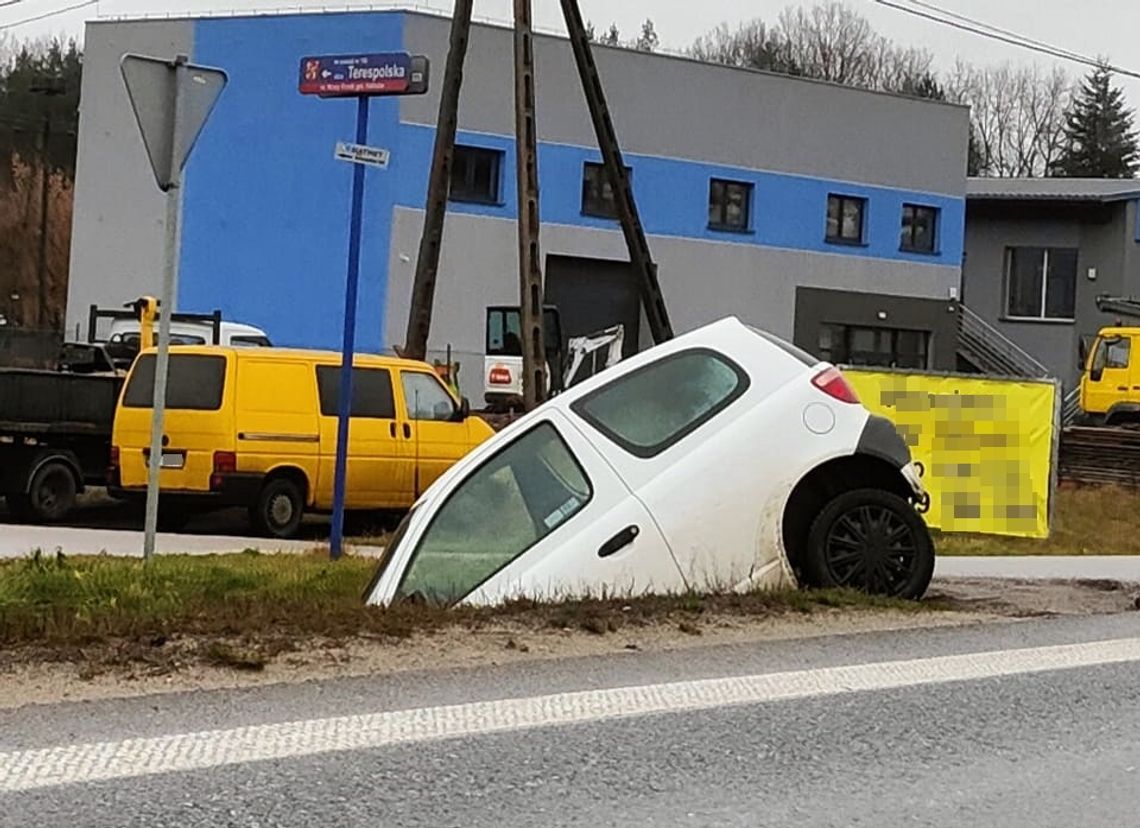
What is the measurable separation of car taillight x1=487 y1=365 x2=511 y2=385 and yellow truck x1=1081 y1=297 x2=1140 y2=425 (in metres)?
12.7

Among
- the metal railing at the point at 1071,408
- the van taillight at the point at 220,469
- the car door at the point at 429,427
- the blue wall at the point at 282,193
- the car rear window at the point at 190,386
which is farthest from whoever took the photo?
the metal railing at the point at 1071,408

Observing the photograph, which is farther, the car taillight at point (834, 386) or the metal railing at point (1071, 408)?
the metal railing at point (1071, 408)

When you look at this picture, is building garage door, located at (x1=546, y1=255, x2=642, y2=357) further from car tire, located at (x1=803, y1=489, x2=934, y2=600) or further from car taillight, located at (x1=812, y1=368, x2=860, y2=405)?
car tire, located at (x1=803, y1=489, x2=934, y2=600)

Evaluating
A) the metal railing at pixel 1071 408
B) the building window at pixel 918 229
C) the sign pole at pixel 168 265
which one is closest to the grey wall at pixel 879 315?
the building window at pixel 918 229

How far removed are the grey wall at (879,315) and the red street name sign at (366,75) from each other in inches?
1341

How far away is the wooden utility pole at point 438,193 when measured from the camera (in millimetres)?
25648

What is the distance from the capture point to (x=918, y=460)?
57.8 ft

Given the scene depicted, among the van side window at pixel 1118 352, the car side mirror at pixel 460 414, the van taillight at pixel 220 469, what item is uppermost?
the van side window at pixel 1118 352

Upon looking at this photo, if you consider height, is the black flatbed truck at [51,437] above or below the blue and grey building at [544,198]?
below

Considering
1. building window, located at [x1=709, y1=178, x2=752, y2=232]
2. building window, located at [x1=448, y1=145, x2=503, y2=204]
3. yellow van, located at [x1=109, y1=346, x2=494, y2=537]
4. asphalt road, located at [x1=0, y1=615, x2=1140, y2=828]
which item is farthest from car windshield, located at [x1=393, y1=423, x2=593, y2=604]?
building window, located at [x1=709, y1=178, x2=752, y2=232]

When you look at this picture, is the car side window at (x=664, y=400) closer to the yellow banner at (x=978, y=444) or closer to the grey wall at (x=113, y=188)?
the yellow banner at (x=978, y=444)

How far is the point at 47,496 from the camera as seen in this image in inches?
726

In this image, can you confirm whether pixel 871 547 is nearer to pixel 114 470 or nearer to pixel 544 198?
pixel 114 470

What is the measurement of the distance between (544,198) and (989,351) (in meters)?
16.1
